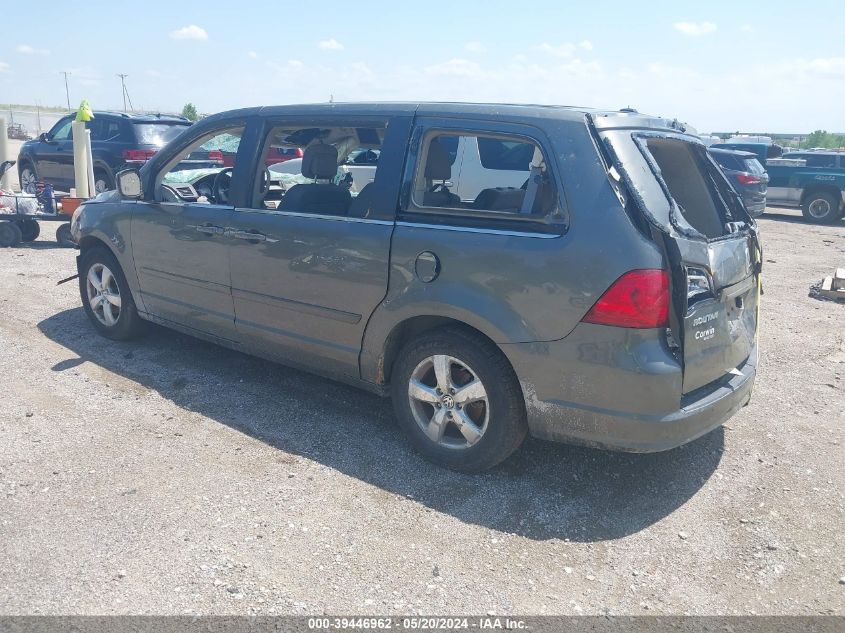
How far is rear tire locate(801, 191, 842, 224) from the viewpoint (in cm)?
1808

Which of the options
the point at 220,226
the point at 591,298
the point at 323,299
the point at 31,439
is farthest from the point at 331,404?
the point at 591,298

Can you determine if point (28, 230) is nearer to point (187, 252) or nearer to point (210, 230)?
point (187, 252)

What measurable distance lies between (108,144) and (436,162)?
10.7 m

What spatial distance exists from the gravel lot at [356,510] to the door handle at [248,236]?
1.06m

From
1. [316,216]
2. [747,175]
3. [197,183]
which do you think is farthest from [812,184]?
[316,216]

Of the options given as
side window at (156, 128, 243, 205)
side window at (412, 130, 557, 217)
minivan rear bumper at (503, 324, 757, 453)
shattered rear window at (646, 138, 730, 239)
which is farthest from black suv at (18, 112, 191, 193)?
minivan rear bumper at (503, 324, 757, 453)

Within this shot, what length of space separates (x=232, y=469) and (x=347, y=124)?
2120 millimetres

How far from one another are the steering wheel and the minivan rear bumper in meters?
2.59

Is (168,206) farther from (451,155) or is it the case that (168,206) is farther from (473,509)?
(473,509)

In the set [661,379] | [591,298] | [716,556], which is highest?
[591,298]

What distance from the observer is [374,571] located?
3.05 m

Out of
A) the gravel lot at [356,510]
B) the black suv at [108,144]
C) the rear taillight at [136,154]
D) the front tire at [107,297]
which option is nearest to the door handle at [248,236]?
the gravel lot at [356,510]

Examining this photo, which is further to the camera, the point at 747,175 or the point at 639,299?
the point at 747,175

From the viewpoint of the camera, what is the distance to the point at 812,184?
60.1 ft
